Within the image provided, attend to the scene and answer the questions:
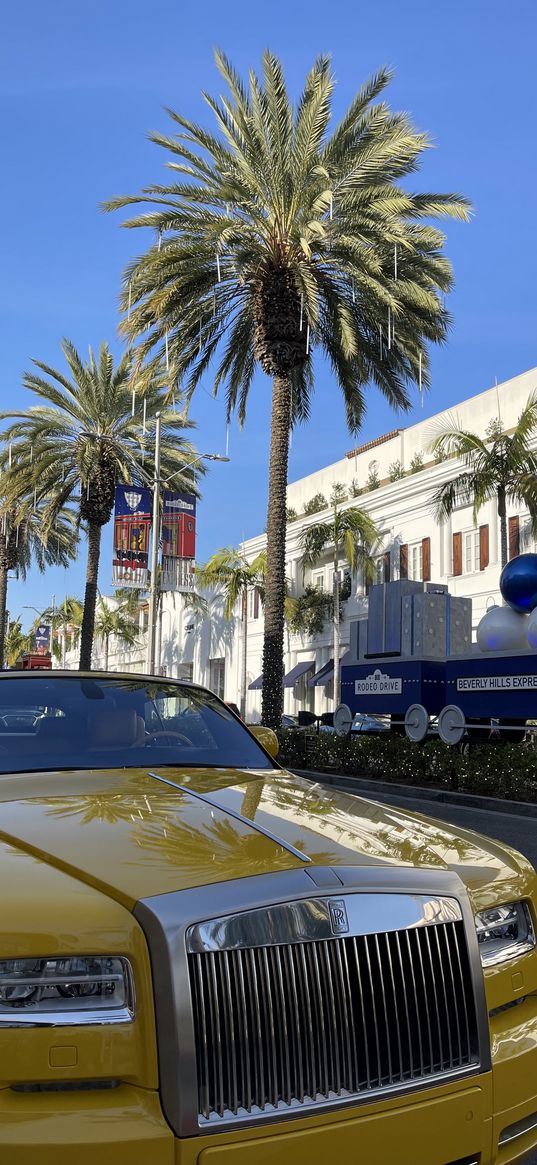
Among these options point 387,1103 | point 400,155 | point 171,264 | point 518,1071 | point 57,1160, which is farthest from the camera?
point 171,264

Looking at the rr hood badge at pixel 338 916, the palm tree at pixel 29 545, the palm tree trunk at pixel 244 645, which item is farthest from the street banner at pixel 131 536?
the rr hood badge at pixel 338 916

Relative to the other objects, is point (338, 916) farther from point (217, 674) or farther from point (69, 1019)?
point (217, 674)

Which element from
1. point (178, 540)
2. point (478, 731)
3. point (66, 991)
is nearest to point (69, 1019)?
point (66, 991)

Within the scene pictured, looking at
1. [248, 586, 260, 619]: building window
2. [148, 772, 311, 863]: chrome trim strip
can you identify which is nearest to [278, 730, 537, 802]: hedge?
[148, 772, 311, 863]: chrome trim strip

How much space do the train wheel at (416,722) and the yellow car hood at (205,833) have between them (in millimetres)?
14330

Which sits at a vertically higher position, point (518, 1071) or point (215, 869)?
point (215, 869)

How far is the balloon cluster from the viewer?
15.4 meters

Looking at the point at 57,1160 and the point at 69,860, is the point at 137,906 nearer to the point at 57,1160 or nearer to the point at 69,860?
the point at 69,860

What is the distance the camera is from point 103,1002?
6.41 feet

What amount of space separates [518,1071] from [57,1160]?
1.14 metres

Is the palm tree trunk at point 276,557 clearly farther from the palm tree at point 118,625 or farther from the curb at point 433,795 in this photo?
the palm tree at point 118,625

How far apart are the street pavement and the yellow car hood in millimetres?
6220

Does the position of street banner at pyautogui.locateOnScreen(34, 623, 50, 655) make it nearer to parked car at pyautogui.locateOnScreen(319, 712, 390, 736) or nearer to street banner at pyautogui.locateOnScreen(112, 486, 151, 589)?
Answer: street banner at pyautogui.locateOnScreen(112, 486, 151, 589)

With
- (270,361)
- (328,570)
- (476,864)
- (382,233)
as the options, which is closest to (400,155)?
(382,233)
